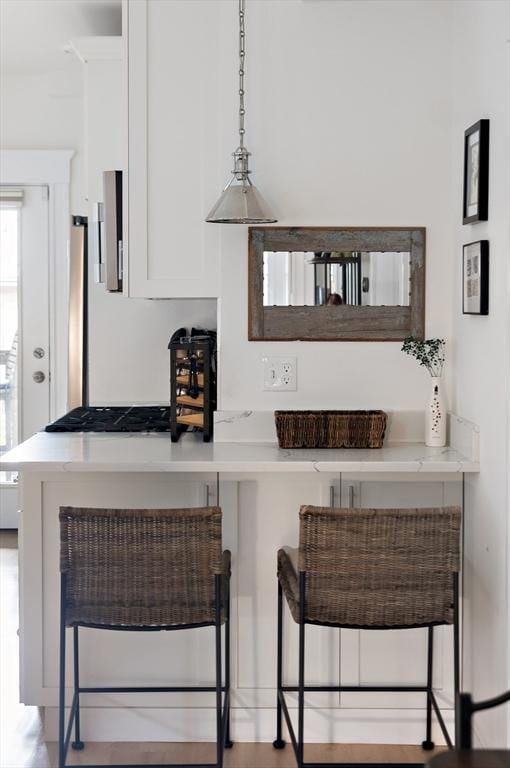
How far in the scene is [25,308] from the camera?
5668mm

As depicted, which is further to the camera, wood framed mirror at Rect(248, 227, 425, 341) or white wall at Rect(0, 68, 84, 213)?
white wall at Rect(0, 68, 84, 213)

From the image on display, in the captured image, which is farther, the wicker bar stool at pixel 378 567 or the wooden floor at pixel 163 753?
the wooden floor at pixel 163 753

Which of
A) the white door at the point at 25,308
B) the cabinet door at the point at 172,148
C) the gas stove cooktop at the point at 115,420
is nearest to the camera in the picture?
the cabinet door at the point at 172,148

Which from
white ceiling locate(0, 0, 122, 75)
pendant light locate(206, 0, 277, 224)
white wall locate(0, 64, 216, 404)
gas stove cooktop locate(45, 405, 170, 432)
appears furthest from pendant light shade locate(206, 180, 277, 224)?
white ceiling locate(0, 0, 122, 75)

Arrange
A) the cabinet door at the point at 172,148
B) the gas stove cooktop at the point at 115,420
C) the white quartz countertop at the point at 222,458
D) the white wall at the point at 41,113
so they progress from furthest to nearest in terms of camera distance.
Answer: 1. the white wall at the point at 41,113
2. the gas stove cooktop at the point at 115,420
3. the cabinet door at the point at 172,148
4. the white quartz countertop at the point at 222,458

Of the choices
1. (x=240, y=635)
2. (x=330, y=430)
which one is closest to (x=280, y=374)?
(x=330, y=430)

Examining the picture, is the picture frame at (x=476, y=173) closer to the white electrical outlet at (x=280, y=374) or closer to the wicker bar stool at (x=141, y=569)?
the white electrical outlet at (x=280, y=374)

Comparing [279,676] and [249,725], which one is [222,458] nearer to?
[279,676]

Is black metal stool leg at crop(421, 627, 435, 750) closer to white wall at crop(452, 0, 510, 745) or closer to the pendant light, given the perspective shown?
white wall at crop(452, 0, 510, 745)

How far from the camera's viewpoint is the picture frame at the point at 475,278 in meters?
2.78

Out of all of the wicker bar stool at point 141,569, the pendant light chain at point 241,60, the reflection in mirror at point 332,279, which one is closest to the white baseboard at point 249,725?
the wicker bar stool at point 141,569

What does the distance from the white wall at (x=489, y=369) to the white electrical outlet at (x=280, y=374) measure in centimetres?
54

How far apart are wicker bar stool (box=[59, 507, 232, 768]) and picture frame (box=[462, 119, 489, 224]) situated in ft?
3.72

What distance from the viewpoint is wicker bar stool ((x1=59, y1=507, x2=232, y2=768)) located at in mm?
2588
